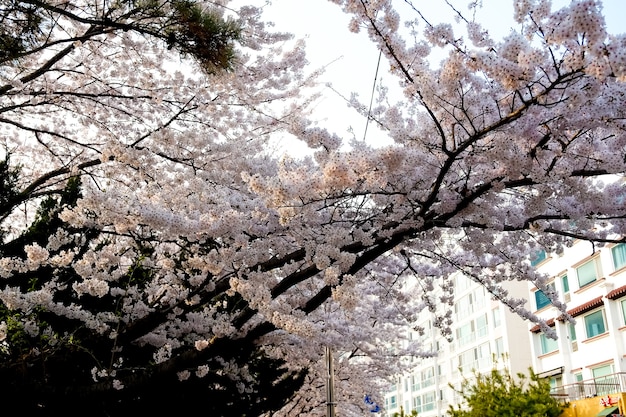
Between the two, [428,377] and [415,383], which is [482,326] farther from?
[415,383]

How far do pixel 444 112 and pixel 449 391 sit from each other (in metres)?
39.1

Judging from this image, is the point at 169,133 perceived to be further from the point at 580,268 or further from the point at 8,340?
the point at 580,268

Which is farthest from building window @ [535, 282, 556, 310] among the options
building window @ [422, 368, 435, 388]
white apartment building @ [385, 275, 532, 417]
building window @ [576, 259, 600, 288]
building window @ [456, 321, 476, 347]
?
building window @ [422, 368, 435, 388]

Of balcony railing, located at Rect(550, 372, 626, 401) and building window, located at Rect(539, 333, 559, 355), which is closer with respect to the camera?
balcony railing, located at Rect(550, 372, 626, 401)

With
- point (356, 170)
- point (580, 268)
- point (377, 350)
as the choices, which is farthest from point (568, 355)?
point (356, 170)

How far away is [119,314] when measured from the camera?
21.2 feet

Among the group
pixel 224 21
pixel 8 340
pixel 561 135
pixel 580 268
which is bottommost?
pixel 8 340

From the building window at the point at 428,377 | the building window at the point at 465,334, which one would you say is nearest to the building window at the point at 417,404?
the building window at the point at 428,377

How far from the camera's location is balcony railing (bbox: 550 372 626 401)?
1680 centimetres

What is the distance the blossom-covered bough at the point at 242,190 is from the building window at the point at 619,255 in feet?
43.6

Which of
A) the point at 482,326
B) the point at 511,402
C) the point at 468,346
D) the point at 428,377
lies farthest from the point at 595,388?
the point at 428,377

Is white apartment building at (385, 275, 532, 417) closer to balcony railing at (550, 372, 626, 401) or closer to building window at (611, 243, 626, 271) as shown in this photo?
balcony railing at (550, 372, 626, 401)

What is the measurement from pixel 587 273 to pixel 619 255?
228cm

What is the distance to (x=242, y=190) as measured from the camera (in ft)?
21.6
